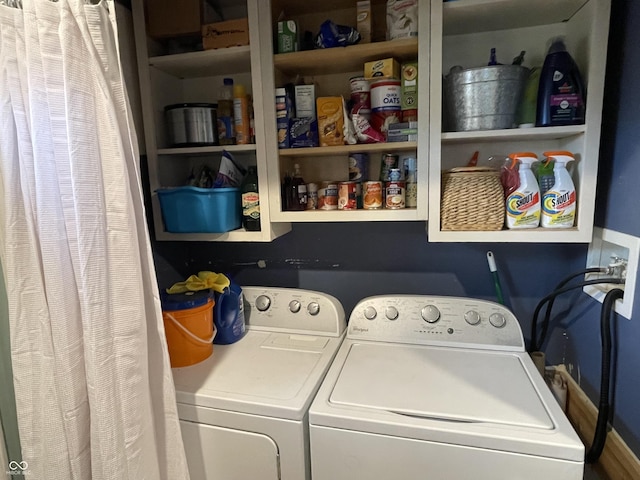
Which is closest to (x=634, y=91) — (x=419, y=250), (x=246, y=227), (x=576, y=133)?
(x=576, y=133)

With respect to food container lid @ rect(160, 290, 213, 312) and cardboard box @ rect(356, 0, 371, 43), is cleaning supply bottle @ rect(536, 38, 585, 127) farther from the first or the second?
food container lid @ rect(160, 290, 213, 312)

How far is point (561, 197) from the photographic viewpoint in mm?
1150

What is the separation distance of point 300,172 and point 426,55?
647mm

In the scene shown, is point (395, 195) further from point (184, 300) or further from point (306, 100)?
point (184, 300)

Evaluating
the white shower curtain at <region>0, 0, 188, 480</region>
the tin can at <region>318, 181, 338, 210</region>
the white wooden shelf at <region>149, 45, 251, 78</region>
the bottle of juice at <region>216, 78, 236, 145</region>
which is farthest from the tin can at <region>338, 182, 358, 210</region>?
the white shower curtain at <region>0, 0, 188, 480</region>

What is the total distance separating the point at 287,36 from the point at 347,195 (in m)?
0.57

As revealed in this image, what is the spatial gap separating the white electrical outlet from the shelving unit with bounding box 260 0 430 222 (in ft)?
1.73

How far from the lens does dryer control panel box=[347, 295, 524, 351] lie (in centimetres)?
131

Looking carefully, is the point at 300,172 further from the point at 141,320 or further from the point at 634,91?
the point at 634,91

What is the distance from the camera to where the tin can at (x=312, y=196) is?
4.68ft

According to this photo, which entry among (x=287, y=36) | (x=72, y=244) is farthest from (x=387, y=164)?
(x=72, y=244)

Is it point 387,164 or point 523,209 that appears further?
point 387,164

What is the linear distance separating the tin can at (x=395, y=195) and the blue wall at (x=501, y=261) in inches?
11.2

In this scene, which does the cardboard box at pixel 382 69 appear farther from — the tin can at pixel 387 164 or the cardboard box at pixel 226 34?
the cardboard box at pixel 226 34
